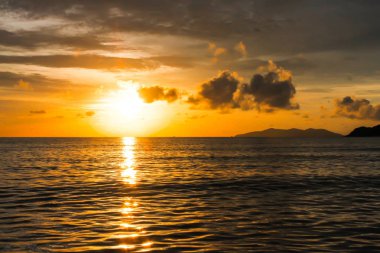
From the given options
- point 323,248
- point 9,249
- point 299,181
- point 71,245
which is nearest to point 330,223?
point 323,248

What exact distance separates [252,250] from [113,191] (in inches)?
963

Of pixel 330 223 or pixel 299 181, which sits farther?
pixel 299 181

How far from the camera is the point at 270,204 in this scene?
106 ft

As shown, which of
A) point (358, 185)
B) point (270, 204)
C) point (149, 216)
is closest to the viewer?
point (149, 216)

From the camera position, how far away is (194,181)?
5038 centimetres

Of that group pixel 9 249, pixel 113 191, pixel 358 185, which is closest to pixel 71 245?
pixel 9 249

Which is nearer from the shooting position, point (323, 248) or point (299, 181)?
point (323, 248)

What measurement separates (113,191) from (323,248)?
25.8 m

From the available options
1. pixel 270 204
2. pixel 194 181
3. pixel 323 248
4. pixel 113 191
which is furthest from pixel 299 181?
pixel 323 248

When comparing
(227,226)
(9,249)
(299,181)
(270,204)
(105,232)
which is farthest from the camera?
(299,181)

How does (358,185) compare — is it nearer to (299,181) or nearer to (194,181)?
(299,181)

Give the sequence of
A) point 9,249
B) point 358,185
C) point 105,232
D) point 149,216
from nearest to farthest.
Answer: point 9,249 < point 105,232 < point 149,216 < point 358,185

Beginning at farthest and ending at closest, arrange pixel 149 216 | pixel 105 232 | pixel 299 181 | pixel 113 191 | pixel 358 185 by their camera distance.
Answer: pixel 299 181
pixel 358 185
pixel 113 191
pixel 149 216
pixel 105 232

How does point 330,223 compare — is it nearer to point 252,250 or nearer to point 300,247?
point 300,247
